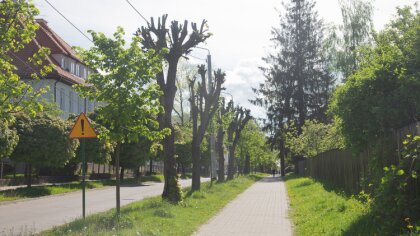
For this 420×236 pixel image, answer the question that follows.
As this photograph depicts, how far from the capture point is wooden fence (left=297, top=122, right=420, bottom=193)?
9375 mm

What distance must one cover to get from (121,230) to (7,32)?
14.1 feet

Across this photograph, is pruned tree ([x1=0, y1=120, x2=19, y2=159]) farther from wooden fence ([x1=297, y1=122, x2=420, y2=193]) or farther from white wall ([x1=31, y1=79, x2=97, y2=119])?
white wall ([x1=31, y1=79, x2=97, y2=119])

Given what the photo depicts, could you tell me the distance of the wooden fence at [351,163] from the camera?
9375 mm

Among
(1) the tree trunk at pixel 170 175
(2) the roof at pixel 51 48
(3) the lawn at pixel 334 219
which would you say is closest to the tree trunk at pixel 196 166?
(1) the tree trunk at pixel 170 175

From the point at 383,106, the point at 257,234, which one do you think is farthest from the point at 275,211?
the point at 383,106

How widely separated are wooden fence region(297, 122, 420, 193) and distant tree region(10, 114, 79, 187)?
45.8ft

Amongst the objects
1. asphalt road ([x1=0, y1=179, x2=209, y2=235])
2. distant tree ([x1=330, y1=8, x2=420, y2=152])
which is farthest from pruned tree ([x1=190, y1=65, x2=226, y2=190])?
distant tree ([x1=330, y1=8, x2=420, y2=152])

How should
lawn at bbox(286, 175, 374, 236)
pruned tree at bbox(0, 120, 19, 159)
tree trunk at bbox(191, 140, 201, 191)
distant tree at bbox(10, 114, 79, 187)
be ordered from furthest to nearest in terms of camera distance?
distant tree at bbox(10, 114, 79, 187), tree trunk at bbox(191, 140, 201, 191), pruned tree at bbox(0, 120, 19, 159), lawn at bbox(286, 175, 374, 236)

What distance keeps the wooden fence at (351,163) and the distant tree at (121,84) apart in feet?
17.8

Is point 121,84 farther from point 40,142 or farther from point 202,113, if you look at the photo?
point 40,142

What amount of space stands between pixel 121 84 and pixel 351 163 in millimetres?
7764

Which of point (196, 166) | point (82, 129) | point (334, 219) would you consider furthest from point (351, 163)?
point (196, 166)

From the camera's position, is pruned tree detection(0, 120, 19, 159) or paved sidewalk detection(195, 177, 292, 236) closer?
paved sidewalk detection(195, 177, 292, 236)

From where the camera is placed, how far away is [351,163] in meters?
15.7
